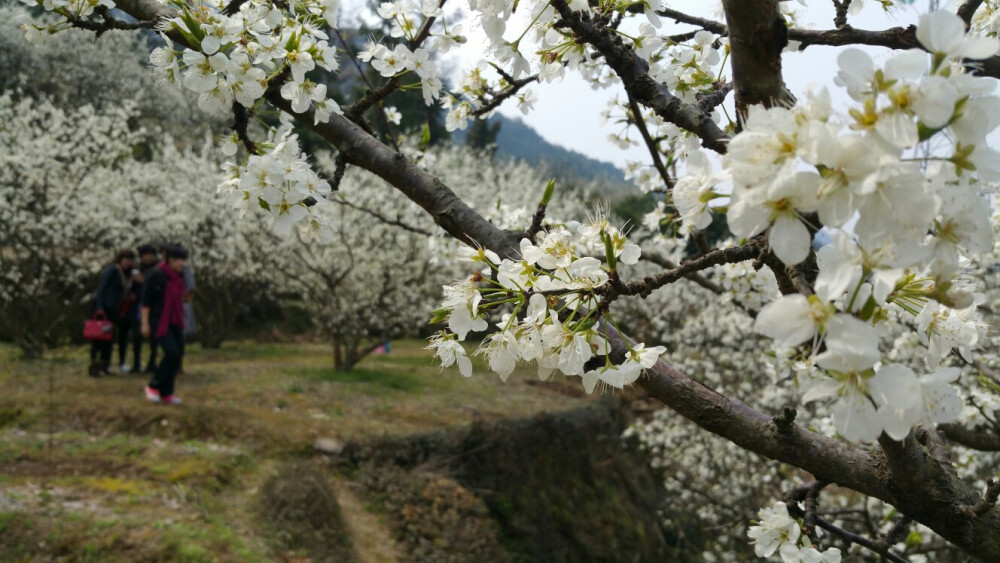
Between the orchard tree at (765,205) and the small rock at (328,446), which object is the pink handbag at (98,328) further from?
the orchard tree at (765,205)

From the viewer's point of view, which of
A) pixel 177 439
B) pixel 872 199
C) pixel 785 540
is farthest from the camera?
pixel 177 439

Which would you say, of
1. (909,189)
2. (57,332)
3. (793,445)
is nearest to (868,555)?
(793,445)

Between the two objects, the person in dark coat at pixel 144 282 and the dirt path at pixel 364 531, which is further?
the person in dark coat at pixel 144 282

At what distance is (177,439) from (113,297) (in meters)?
2.55

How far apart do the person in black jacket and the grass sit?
0.93 ft

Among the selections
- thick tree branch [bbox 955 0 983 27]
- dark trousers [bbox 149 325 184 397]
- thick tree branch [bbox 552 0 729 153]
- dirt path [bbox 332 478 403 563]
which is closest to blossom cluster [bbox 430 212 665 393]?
thick tree branch [bbox 552 0 729 153]

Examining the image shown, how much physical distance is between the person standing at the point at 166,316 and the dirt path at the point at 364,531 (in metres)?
1.87

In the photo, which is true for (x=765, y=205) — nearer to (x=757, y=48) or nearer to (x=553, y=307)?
(x=757, y=48)

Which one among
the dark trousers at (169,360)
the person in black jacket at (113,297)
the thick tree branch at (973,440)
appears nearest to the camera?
the thick tree branch at (973,440)

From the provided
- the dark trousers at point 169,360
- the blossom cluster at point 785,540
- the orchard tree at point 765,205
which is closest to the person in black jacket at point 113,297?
the dark trousers at point 169,360

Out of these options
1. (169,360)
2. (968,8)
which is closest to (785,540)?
(968,8)

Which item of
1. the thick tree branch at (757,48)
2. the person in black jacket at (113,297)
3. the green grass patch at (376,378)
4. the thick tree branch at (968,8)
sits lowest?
the green grass patch at (376,378)

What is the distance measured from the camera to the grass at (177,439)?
12.1 ft

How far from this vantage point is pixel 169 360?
5770mm
